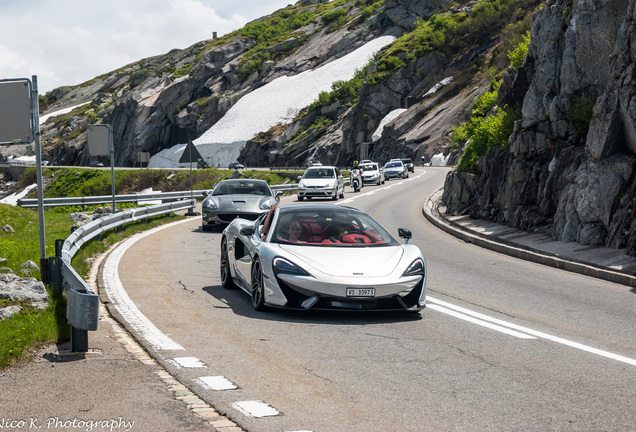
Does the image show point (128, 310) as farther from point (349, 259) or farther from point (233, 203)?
point (233, 203)

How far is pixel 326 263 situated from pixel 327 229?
1158 mm

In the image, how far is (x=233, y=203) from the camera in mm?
20578

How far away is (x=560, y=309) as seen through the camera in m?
10.0

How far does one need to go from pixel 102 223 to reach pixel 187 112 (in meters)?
117

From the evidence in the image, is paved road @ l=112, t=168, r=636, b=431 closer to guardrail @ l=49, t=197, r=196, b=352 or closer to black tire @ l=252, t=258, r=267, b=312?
black tire @ l=252, t=258, r=267, b=312

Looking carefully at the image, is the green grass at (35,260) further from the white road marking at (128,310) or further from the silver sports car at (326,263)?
the silver sports car at (326,263)

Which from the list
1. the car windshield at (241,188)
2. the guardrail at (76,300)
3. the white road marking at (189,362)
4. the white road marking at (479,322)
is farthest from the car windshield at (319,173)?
the white road marking at (189,362)

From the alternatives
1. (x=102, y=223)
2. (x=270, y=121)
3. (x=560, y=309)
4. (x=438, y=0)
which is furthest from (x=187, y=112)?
(x=560, y=309)

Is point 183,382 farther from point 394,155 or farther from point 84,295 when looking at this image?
point 394,155

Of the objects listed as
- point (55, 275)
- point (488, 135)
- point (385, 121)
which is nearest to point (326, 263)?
point (55, 275)

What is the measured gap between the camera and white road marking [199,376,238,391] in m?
5.77

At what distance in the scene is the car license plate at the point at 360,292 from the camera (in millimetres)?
8555

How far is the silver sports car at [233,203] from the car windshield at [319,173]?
15.1m

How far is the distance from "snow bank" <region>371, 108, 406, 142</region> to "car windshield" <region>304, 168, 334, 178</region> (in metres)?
59.6
